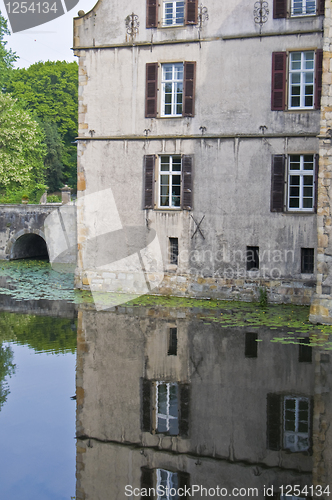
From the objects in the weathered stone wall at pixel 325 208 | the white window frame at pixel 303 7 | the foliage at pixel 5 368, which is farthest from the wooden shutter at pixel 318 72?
the foliage at pixel 5 368

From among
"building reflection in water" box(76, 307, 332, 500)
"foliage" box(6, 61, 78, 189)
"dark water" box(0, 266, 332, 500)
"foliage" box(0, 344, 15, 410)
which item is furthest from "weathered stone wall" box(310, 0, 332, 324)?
"foliage" box(6, 61, 78, 189)

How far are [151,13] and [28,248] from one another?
51.6 feet

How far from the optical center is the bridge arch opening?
27355 mm

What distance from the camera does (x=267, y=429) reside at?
7.05 metres

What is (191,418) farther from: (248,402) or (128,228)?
(128,228)

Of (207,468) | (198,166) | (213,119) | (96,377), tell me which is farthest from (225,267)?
(207,468)

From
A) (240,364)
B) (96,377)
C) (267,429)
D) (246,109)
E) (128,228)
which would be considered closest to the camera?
(267,429)

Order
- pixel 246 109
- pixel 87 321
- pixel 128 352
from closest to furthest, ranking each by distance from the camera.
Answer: pixel 128 352, pixel 87 321, pixel 246 109

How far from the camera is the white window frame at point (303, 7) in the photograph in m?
15.3

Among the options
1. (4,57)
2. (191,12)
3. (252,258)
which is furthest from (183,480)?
(4,57)

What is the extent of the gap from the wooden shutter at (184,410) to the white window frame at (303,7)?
1154 cm

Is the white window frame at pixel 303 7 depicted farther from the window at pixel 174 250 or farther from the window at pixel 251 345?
the window at pixel 251 345

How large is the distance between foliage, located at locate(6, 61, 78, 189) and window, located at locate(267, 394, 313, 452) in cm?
4476

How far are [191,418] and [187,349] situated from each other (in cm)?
346
